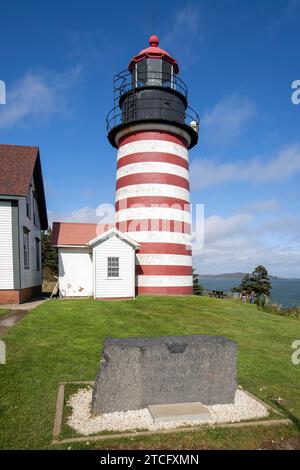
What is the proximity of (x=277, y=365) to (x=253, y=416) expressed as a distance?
3.99 meters

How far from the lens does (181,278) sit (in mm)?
21047

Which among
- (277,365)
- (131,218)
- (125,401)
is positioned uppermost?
(131,218)

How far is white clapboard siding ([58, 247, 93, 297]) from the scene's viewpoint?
20688 mm

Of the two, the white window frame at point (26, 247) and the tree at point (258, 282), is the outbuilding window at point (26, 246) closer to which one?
the white window frame at point (26, 247)

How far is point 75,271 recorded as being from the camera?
68.2 ft

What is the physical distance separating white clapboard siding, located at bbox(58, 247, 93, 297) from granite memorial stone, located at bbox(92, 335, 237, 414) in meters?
14.9

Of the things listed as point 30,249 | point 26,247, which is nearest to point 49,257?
point 30,249

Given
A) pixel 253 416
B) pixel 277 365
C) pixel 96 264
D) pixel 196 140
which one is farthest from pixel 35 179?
pixel 253 416

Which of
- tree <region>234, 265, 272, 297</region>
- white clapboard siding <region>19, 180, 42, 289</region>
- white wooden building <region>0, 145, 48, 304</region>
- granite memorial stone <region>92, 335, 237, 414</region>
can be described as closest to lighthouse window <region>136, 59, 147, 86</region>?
white wooden building <region>0, 145, 48, 304</region>

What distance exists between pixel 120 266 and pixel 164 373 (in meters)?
13.6

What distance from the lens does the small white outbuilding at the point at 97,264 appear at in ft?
63.2

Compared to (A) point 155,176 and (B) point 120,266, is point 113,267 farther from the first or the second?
(A) point 155,176

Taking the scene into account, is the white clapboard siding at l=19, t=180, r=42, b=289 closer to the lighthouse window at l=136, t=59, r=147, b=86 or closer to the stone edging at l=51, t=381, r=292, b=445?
the lighthouse window at l=136, t=59, r=147, b=86
